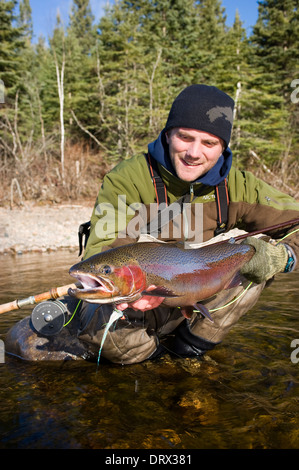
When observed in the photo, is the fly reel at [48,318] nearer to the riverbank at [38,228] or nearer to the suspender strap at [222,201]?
the suspender strap at [222,201]

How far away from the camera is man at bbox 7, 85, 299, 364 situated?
9.11ft

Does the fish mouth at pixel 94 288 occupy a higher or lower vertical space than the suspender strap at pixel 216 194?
lower

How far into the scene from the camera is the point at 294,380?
2604 millimetres

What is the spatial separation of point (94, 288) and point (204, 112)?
5.86 ft

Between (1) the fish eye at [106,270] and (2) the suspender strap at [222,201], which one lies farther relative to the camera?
(2) the suspender strap at [222,201]

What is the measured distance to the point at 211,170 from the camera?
3.15 m

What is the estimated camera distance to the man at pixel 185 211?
9.11 feet

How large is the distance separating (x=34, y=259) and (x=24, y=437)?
650 cm

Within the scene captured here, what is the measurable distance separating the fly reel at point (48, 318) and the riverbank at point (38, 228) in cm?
640
